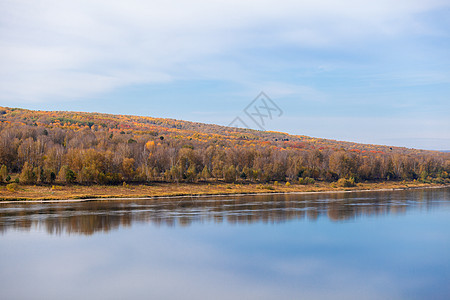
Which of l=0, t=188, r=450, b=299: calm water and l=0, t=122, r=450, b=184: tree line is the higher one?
l=0, t=122, r=450, b=184: tree line

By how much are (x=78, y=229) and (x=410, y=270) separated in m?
18.5

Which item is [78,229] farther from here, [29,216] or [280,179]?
[280,179]

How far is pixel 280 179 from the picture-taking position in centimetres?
6169

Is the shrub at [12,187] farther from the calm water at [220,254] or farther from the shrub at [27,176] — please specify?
the calm water at [220,254]

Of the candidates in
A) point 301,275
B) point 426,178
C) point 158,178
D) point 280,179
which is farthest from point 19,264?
point 426,178

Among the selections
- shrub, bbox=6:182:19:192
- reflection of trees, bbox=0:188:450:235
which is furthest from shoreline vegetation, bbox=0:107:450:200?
reflection of trees, bbox=0:188:450:235

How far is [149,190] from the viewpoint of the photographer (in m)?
47.2

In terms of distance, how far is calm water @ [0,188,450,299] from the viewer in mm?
14734

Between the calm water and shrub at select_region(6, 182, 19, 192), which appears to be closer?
the calm water

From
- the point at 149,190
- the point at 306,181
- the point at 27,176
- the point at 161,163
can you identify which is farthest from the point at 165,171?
the point at 306,181

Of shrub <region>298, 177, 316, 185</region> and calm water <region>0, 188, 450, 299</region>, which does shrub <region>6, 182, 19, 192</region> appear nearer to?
calm water <region>0, 188, 450, 299</region>

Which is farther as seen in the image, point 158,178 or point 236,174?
point 236,174

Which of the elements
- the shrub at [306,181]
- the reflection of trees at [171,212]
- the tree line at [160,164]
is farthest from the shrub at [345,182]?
the reflection of trees at [171,212]

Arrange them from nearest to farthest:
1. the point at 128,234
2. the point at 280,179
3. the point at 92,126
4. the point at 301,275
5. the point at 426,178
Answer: the point at 301,275
the point at 128,234
the point at 280,179
the point at 426,178
the point at 92,126
